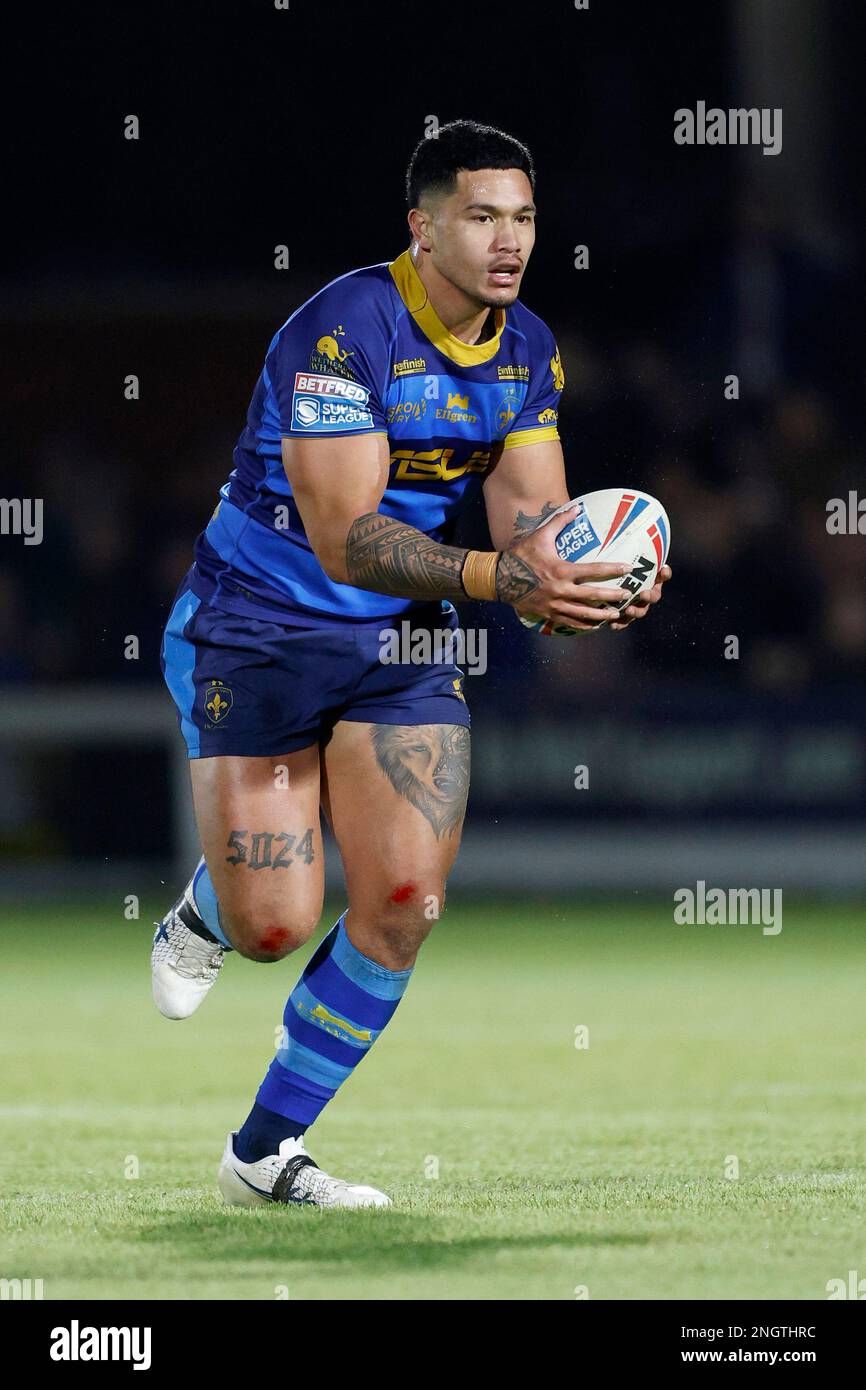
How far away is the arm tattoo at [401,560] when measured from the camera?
206 inches

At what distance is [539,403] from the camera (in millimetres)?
5887

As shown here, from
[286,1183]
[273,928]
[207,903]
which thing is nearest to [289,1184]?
[286,1183]

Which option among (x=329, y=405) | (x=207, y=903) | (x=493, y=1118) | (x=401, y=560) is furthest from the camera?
(x=493, y=1118)

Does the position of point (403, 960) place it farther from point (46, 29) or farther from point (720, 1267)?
point (46, 29)

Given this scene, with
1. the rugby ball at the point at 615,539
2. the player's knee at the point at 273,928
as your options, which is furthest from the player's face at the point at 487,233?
the player's knee at the point at 273,928

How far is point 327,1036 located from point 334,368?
5.40 ft

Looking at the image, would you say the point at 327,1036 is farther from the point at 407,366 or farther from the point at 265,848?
the point at 407,366

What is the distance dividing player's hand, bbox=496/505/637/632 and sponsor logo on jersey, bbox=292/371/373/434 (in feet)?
1.70

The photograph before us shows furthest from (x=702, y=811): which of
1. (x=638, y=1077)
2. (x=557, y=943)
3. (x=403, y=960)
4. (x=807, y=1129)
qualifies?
(x=403, y=960)

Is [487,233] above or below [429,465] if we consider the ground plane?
above

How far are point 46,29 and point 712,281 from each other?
594cm

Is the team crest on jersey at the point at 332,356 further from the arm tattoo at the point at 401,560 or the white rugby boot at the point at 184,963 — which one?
the white rugby boot at the point at 184,963

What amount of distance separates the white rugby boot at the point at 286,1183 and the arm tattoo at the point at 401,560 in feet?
4.62

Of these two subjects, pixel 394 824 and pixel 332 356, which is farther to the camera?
pixel 394 824
